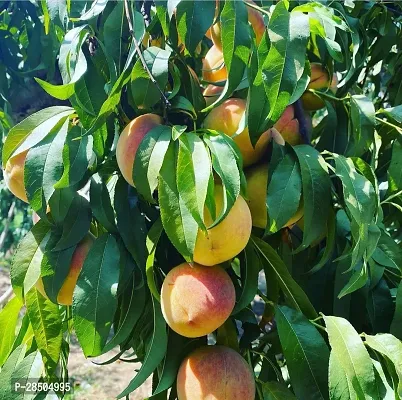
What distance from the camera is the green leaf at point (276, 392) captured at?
0.61 meters

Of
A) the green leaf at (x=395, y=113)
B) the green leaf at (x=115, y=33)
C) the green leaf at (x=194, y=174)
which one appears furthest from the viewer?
the green leaf at (x=395, y=113)

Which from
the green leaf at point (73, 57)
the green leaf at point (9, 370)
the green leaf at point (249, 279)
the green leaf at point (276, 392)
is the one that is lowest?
the green leaf at point (9, 370)

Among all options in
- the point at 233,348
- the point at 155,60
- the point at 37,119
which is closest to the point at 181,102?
the point at 155,60

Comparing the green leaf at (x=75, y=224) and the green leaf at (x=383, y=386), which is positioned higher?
the green leaf at (x=75, y=224)

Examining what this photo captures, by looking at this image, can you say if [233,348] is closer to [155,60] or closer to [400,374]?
[400,374]

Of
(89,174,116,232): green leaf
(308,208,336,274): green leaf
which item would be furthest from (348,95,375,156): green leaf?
(89,174,116,232): green leaf

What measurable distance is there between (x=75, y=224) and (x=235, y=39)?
0.92ft

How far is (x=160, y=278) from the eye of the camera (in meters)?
0.65

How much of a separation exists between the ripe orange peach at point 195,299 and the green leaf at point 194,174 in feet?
0.35

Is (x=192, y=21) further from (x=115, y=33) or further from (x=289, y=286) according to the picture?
(x=289, y=286)

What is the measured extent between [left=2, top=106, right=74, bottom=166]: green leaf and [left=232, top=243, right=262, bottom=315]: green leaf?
276 millimetres

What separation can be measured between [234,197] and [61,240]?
0.23 meters

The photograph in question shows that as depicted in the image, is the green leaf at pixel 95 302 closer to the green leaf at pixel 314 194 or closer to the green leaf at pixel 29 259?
the green leaf at pixel 29 259

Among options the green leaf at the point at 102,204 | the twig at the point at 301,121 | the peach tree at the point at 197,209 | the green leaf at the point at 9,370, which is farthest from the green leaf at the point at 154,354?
the twig at the point at 301,121
